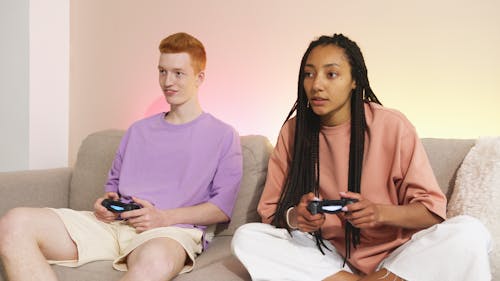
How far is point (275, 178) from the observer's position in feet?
6.49

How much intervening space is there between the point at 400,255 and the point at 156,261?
0.70m

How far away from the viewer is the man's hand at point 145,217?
194cm

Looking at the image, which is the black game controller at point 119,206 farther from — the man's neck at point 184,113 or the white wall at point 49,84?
the white wall at point 49,84

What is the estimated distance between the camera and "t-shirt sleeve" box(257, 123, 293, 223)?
6.33 feet

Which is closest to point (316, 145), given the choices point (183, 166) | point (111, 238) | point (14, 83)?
point (183, 166)

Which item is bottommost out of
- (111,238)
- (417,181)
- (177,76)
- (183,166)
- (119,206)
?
(111,238)

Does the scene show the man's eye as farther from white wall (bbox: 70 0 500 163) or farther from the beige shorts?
white wall (bbox: 70 0 500 163)

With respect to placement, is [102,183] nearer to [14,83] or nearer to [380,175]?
[14,83]

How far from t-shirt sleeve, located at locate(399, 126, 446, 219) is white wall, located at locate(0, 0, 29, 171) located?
216 centimetres

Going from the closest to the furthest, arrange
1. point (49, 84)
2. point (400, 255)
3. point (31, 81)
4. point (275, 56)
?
point (400, 255), point (275, 56), point (31, 81), point (49, 84)

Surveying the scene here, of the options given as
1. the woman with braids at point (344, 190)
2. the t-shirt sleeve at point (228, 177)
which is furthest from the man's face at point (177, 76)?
the woman with braids at point (344, 190)

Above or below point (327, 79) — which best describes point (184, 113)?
below

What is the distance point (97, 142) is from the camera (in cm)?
258

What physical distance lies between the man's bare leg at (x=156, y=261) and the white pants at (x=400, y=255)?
7.4 inches
